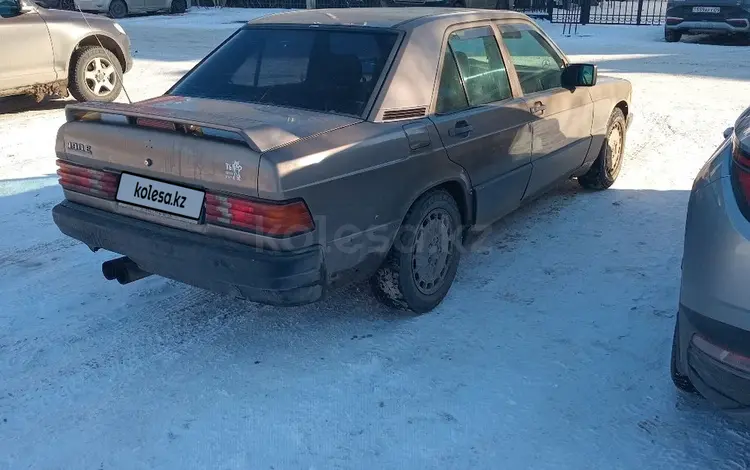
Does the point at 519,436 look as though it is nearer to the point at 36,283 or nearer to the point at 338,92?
the point at 338,92

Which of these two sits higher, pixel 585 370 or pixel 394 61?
pixel 394 61

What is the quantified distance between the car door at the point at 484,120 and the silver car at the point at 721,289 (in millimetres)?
1477

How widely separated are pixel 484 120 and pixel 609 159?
7.61ft

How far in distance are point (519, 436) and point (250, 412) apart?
115 centimetres

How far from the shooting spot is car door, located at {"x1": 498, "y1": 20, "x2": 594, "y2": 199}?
15.0 ft

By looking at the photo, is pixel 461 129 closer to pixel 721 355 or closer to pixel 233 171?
pixel 233 171

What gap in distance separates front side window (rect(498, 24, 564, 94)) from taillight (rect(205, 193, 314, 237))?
216 centimetres

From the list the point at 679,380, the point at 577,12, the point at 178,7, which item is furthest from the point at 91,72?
the point at 178,7

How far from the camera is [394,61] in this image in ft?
12.0

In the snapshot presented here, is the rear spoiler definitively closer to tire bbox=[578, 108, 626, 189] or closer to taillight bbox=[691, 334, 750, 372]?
taillight bbox=[691, 334, 750, 372]

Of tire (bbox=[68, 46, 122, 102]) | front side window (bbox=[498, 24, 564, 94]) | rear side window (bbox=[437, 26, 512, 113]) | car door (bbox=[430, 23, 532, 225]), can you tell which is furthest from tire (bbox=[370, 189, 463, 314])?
tire (bbox=[68, 46, 122, 102])

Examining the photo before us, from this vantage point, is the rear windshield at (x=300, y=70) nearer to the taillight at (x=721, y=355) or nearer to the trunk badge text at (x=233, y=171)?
the trunk badge text at (x=233, y=171)

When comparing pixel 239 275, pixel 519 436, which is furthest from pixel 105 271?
pixel 519 436

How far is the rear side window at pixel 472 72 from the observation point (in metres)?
3.88
